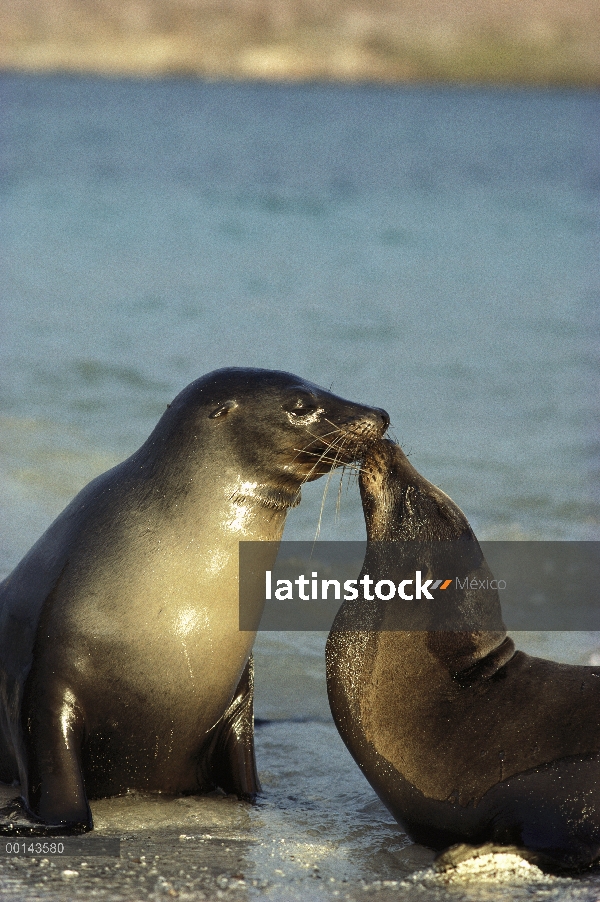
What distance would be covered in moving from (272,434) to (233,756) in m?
1.22

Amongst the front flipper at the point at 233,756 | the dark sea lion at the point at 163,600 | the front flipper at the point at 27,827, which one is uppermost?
the dark sea lion at the point at 163,600

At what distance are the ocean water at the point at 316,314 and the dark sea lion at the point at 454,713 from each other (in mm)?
259

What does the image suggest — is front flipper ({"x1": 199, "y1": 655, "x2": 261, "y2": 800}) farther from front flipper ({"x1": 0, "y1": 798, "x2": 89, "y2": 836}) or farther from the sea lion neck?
front flipper ({"x1": 0, "y1": 798, "x2": 89, "y2": 836})

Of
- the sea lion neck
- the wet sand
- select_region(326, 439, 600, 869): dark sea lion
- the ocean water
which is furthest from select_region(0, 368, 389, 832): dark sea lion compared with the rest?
the ocean water

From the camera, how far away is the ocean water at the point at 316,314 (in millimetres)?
7281

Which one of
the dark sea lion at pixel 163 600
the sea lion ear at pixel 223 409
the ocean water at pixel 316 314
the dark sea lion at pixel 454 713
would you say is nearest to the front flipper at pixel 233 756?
the dark sea lion at pixel 163 600

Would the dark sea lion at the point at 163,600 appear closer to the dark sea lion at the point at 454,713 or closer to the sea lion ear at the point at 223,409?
the sea lion ear at the point at 223,409

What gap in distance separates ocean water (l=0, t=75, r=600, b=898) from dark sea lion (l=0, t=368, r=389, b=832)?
1.50 ft

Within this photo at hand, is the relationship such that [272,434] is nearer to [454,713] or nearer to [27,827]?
[454,713]

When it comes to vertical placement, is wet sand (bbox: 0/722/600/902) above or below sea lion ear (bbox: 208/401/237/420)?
below

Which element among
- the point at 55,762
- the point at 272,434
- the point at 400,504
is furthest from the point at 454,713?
the point at 55,762

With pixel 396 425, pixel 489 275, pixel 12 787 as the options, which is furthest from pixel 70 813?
pixel 489 275

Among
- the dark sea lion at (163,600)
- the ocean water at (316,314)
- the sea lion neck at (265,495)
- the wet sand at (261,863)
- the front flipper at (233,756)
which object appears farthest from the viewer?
the ocean water at (316,314)

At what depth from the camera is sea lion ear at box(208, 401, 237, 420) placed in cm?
533
